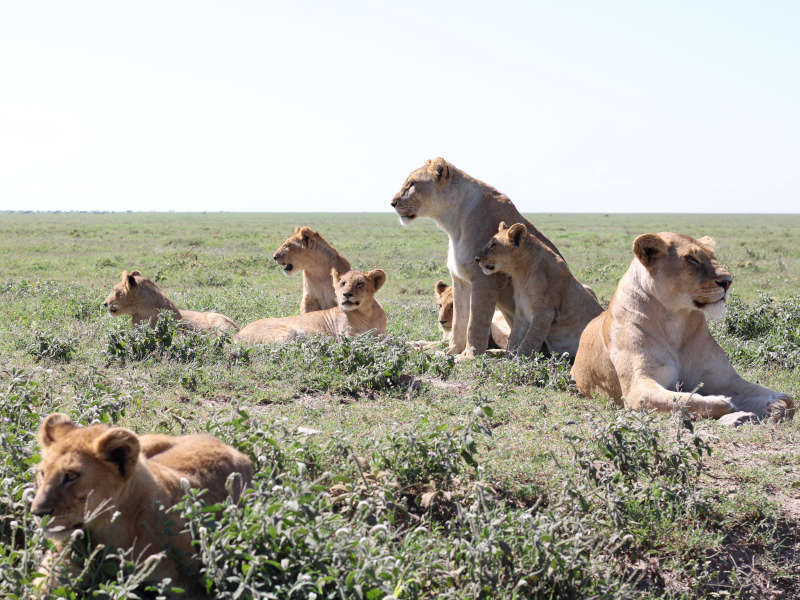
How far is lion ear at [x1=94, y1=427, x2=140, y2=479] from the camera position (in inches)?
125

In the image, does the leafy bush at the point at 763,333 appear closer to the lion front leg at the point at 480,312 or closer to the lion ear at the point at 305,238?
the lion front leg at the point at 480,312

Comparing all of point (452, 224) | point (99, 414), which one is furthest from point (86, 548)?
point (452, 224)

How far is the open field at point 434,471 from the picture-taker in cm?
345

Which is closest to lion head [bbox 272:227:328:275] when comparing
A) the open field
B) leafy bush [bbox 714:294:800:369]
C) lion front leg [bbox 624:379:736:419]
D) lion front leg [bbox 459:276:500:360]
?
the open field

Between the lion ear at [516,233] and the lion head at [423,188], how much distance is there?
1.29 m

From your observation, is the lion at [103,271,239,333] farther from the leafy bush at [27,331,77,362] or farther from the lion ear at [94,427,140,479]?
the lion ear at [94,427,140,479]

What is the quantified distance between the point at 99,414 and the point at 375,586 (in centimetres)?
230

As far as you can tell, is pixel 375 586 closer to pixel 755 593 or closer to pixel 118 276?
pixel 755 593

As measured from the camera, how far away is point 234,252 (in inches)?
1104

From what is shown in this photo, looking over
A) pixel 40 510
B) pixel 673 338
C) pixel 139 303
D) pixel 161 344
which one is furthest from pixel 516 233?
pixel 40 510

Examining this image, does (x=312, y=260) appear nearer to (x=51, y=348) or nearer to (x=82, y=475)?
(x=51, y=348)

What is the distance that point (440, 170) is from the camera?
30.7ft

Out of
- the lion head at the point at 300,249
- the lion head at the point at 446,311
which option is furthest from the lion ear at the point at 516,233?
the lion head at the point at 300,249

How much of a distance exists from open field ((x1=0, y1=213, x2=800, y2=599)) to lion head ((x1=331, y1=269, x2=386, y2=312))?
5.50 feet
